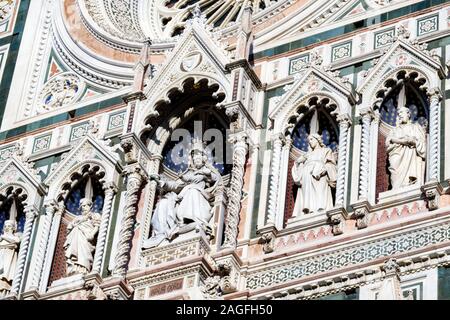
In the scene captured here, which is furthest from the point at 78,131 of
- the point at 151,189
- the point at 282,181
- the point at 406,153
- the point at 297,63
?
the point at 406,153

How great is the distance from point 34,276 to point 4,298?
0.55 m

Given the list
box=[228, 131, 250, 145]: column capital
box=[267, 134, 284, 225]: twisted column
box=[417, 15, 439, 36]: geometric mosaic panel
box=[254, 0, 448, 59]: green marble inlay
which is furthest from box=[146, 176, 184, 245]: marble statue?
box=[417, 15, 439, 36]: geometric mosaic panel

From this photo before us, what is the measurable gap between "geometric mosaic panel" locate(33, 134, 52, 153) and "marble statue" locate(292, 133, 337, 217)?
419cm

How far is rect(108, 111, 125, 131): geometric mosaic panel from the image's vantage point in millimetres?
24891

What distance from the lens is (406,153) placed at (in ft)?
72.1

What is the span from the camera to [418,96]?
74.4 feet

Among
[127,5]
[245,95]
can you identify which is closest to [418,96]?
[245,95]

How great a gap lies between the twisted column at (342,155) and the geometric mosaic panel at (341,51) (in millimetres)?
1195

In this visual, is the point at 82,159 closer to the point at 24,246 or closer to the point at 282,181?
the point at 24,246

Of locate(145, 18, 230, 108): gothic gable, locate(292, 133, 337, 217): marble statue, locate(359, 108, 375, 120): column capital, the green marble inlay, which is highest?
the green marble inlay

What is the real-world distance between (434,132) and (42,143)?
619 cm

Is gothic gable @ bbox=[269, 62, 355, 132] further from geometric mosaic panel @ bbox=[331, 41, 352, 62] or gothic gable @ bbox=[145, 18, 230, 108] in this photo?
gothic gable @ bbox=[145, 18, 230, 108]

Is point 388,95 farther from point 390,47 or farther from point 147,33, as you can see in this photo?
point 147,33

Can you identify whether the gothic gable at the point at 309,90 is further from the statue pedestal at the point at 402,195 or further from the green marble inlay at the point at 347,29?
the statue pedestal at the point at 402,195
